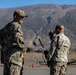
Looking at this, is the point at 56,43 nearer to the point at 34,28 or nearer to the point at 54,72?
the point at 54,72

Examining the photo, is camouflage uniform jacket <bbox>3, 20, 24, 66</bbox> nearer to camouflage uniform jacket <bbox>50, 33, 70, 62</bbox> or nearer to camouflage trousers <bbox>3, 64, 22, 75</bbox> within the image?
camouflage trousers <bbox>3, 64, 22, 75</bbox>

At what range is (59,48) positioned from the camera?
33.0ft

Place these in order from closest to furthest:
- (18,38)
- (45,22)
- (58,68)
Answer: (18,38) → (58,68) → (45,22)

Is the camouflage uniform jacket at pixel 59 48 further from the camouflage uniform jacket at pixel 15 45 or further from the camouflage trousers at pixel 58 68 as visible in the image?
the camouflage uniform jacket at pixel 15 45

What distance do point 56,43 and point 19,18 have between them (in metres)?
1.53

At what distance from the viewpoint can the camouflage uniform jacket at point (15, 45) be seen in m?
8.65

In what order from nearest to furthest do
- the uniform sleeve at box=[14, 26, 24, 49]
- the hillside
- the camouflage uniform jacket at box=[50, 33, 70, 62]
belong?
the uniform sleeve at box=[14, 26, 24, 49]
the camouflage uniform jacket at box=[50, 33, 70, 62]
the hillside

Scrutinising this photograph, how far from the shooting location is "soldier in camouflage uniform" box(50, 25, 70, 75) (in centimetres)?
996

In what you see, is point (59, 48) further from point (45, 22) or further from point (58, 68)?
point (45, 22)

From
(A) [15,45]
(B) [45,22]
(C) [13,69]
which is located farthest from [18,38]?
(B) [45,22]

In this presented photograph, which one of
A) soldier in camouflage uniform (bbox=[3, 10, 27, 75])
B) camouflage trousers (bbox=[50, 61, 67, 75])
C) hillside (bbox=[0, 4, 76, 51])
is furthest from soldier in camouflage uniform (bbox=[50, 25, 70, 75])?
hillside (bbox=[0, 4, 76, 51])

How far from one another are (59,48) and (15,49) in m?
1.65

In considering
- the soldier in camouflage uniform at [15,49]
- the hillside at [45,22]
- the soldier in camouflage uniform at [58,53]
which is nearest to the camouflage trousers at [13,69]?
the soldier in camouflage uniform at [15,49]

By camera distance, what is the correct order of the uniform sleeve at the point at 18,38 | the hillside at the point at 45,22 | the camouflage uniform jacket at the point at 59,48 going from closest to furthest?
the uniform sleeve at the point at 18,38 → the camouflage uniform jacket at the point at 59,48 → the hillside at the point at 45,22
